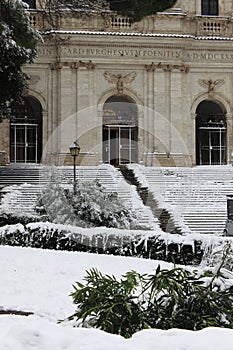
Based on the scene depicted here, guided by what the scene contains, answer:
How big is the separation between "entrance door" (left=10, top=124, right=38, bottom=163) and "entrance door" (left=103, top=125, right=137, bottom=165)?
3.67m

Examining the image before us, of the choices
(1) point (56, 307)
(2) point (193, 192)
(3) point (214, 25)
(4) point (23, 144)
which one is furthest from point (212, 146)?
(1) point (56, 307)

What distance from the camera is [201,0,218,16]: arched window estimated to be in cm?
3547

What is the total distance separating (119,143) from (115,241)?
2126 cm

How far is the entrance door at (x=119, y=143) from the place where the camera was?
3412 cm

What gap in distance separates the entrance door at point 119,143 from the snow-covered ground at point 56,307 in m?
21.2

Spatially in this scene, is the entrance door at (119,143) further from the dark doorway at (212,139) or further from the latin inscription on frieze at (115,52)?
the latin inscription on frieze at (115,52)

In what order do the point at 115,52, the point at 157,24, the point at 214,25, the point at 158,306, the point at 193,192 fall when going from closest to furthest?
1. the point at 158,306
2. the point at 193,192
3. the point at 115,52
4. the point at 157,24
5. the point at 214,25

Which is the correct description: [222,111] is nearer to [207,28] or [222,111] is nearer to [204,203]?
[207,28]

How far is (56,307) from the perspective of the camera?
8383mm

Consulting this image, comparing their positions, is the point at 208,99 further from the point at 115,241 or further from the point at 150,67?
the point at 115,241

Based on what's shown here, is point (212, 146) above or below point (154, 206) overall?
above

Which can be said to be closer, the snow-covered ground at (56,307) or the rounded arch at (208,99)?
the snow-covered ground at (56,307)

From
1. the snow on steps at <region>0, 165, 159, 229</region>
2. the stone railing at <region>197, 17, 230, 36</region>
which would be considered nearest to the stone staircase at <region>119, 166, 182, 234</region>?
the snow on steps at <region>0, 165, 159, 229</region>


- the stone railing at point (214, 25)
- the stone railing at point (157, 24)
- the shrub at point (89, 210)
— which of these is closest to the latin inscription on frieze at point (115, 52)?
the stone railing at point (157, 24)
